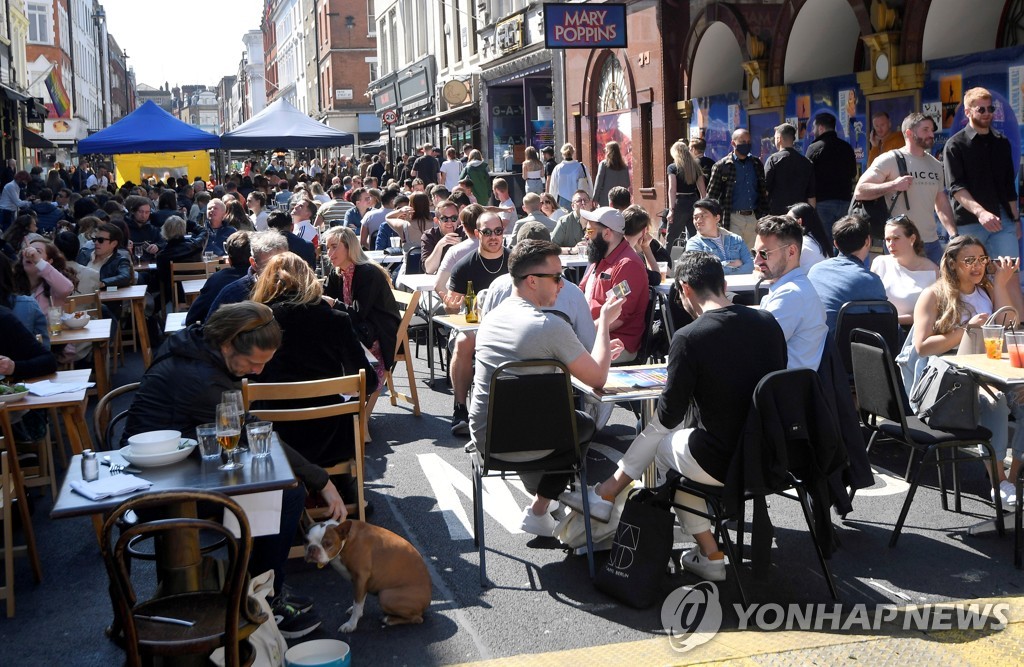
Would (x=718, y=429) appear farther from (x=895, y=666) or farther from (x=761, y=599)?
(x=895, y=666)

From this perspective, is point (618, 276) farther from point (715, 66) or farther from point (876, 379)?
point (715, 66)

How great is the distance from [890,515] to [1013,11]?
8.25 meters

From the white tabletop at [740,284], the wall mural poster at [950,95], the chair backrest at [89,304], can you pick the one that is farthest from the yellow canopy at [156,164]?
the white tabletop at [740,284]

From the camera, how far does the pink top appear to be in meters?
8.53

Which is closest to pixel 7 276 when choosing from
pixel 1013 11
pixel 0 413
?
pixel 0 413

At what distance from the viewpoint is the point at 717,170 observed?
1245 centimetres

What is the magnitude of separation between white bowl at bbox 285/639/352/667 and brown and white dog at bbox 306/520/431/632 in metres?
0.43

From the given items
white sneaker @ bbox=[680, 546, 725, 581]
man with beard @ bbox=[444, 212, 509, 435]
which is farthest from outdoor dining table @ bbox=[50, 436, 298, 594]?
man with beard @ bbox=[444, 212, 509, 435]

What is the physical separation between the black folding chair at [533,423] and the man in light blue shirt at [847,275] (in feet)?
7.23

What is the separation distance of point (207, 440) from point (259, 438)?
0.19m

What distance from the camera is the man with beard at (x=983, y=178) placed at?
8938 mm

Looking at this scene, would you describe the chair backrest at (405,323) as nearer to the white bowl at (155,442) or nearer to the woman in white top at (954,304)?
the woman in white top at (954,304)

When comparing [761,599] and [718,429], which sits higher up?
[718,429]

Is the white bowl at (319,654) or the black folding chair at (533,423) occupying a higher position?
the black folding chair at (533,423)
